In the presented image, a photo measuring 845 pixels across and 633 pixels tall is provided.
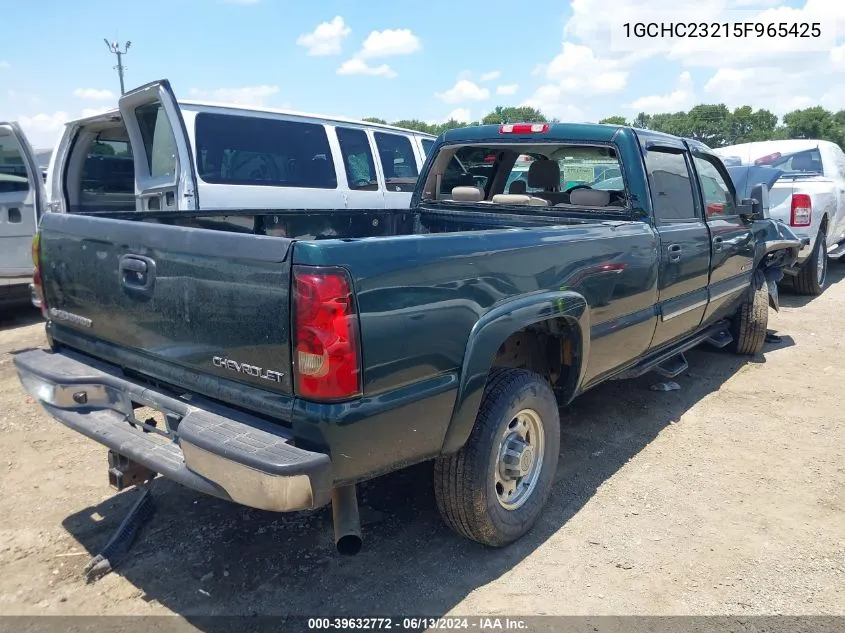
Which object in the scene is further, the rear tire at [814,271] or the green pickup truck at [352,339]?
the rear tire at [814,271]

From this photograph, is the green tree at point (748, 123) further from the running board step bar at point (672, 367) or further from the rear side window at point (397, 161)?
the running board step bar at point (672, 367)

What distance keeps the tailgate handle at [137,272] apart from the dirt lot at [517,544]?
4.09ft

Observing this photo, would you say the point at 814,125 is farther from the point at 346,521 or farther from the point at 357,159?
the point at 346,521

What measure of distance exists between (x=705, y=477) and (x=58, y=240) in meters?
3.57

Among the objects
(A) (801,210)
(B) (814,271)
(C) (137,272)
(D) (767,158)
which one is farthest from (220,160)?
(D) (767,158)

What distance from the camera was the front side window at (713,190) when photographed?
4.64 m

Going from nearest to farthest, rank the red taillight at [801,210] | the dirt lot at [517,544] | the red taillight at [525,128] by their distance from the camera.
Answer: the dirt lot at [517,544], the red taillight at [525,128], the red taillight at [801,210]

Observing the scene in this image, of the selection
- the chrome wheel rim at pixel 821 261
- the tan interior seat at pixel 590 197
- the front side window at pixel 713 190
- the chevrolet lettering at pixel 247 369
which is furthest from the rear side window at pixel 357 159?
the chrome wheel rim at pixel 821 261

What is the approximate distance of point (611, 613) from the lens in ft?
8.32

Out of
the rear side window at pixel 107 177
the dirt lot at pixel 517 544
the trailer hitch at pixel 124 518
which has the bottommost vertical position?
the dirt lot at pixel 517 544

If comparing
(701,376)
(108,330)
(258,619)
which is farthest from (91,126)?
(701,376)

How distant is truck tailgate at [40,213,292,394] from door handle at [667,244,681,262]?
8.79ft

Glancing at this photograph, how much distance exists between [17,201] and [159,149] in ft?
6.01

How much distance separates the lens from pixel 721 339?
5.64 meters
